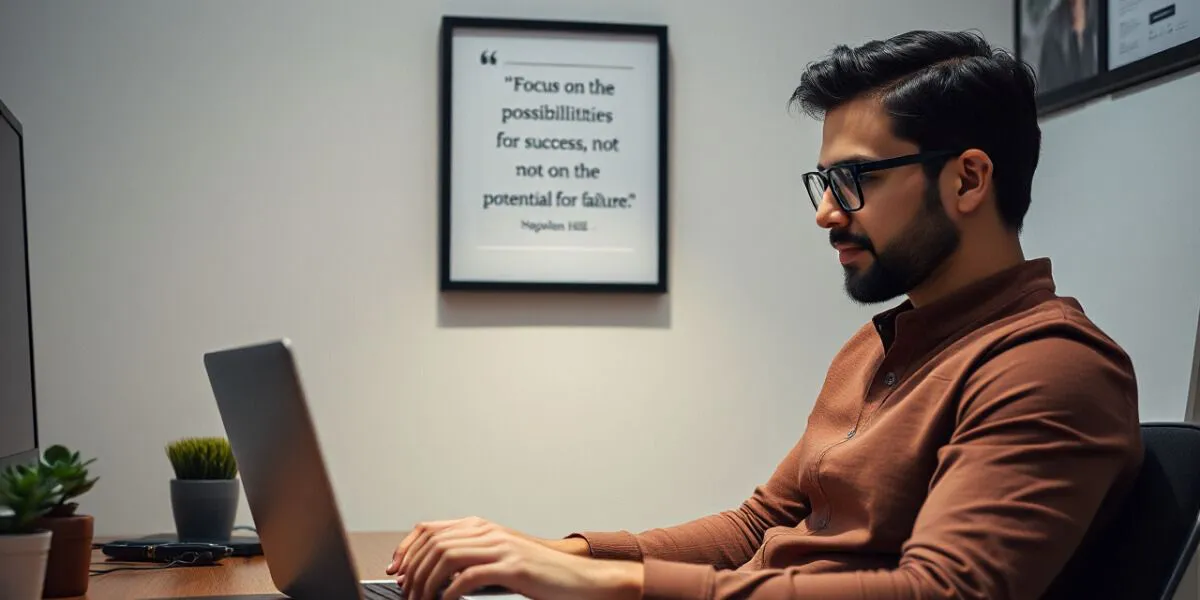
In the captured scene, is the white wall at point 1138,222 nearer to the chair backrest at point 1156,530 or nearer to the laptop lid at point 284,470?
the chair backrest at point 1156,530

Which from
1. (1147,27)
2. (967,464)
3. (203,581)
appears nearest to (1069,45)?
(1147,27)

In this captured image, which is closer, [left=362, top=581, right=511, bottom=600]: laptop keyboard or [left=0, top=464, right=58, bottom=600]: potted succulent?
[left=0, top=464, right=58, bottom=600]: potted succulent

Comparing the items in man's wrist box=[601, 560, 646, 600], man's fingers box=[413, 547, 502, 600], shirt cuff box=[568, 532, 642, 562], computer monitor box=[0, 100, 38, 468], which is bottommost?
shirt cuff box=[568, 532, 642, 562]

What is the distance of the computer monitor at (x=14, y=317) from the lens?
1.45m

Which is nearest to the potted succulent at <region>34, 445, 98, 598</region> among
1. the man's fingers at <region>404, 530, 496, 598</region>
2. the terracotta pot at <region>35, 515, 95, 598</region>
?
the terracotta pot at <region>35, 515, 95, 598</region>

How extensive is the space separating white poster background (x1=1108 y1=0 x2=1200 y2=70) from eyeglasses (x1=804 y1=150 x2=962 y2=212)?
1.18 meters

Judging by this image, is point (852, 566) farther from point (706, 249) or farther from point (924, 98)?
point (706, 249)

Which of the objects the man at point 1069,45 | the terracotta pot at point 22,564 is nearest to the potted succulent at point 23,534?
the terracotta pot at point 22,564

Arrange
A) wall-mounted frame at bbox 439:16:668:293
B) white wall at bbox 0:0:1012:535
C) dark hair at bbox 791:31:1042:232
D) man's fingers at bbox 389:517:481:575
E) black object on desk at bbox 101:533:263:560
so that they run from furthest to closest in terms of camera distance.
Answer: wall-mounted frame at bbox 439:16:668:293 < white wall at bbox 0:0:1012:535 < black object on desk at bbox 101:533:263:560 < dark hair at bbox 791:31:1042:232 < man's fingers at bbox 389:517:481:575

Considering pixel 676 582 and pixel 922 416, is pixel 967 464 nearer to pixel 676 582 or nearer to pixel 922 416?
pixel 922 416

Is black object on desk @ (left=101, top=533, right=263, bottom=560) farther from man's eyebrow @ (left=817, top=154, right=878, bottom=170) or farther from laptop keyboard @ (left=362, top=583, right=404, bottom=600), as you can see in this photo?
man's eyebrow @ (left=817, top=154, right=878, bottom=170)

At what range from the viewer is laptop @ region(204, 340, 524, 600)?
1096 mm

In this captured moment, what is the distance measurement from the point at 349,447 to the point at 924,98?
154 centimetres

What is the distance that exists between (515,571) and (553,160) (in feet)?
5.24
